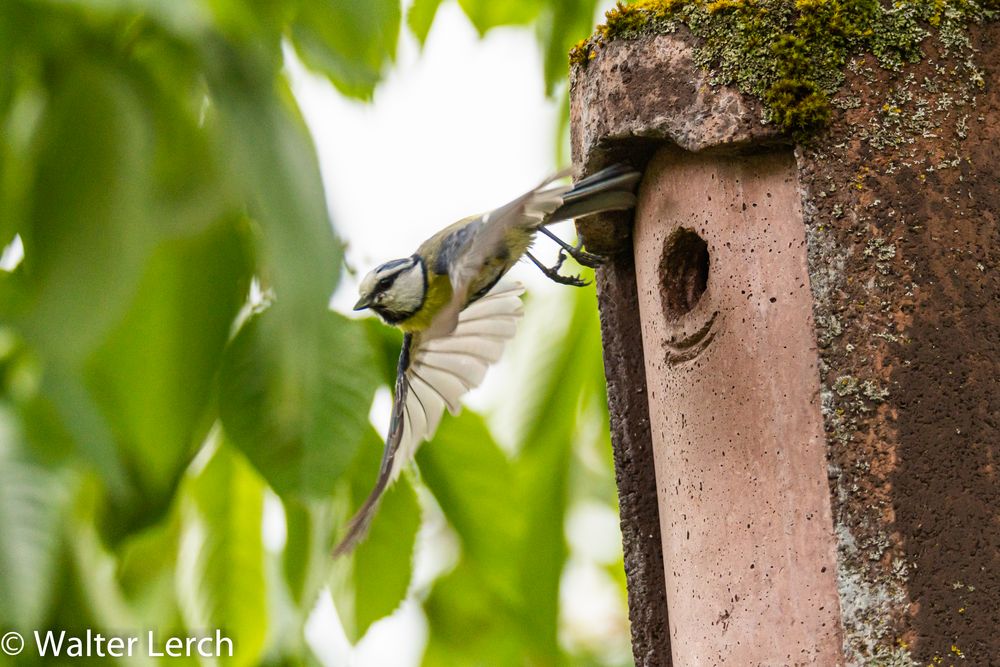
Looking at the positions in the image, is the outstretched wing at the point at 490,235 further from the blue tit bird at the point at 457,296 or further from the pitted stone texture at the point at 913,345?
the pitted stone texture at the point at 913,345

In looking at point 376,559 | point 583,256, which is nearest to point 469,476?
point 376,559

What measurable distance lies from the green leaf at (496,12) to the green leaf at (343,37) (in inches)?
48.3

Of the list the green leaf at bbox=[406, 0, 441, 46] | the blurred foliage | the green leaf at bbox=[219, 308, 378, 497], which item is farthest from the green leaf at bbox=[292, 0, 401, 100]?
the green leaf at bbox=[406, 0, 441, 46]

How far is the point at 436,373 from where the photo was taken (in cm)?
242

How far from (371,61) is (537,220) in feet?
2.48

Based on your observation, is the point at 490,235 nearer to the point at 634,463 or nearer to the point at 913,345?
the point at 634,463

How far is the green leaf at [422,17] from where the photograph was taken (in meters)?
2.46

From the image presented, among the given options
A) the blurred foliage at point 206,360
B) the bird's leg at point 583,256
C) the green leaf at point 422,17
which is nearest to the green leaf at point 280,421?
the blurred foliage at point 206,360

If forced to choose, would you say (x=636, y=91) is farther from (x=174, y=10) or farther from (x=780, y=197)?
(x=174, y=10)

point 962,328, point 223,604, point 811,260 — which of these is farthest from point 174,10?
point 223,604

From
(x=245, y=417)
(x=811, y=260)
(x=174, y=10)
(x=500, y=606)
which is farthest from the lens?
(x=500, y=606)

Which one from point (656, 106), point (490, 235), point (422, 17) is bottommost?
point (490, 235)

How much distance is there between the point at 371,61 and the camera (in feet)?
4.66

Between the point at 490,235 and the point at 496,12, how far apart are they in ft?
2.78
